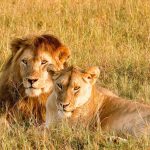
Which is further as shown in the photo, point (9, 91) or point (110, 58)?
point (110, 58)

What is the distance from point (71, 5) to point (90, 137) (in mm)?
4892

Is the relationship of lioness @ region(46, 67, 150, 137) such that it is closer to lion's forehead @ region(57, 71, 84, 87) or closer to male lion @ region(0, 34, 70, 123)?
lion's forehead @ region(57, 71, 84, 87)

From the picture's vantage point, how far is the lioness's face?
16.1 feet

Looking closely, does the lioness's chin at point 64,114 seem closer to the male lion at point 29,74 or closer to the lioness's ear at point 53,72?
the lioness's ear at point 53,72

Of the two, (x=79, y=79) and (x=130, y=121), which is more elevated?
(x=79, y=79)

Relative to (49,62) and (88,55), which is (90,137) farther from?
(88,55)

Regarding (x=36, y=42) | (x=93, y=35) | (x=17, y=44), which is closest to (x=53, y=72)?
(x=36, y=42)

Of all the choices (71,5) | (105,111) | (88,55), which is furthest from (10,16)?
(105,111)

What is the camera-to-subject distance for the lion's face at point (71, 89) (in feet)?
14.3

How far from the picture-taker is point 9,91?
521cm

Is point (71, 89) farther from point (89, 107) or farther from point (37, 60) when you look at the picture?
point (37, 60)

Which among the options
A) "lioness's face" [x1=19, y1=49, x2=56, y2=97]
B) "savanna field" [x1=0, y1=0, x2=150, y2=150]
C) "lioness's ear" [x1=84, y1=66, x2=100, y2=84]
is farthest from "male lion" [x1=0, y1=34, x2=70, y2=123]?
"lioness's ear" [x1=84, y1=66, x2=100, y2=84]

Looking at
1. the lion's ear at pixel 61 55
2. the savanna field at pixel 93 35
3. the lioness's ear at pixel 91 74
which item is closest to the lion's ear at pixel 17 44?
the lion's ear at pixel 61 55

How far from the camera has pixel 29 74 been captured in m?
4.96
